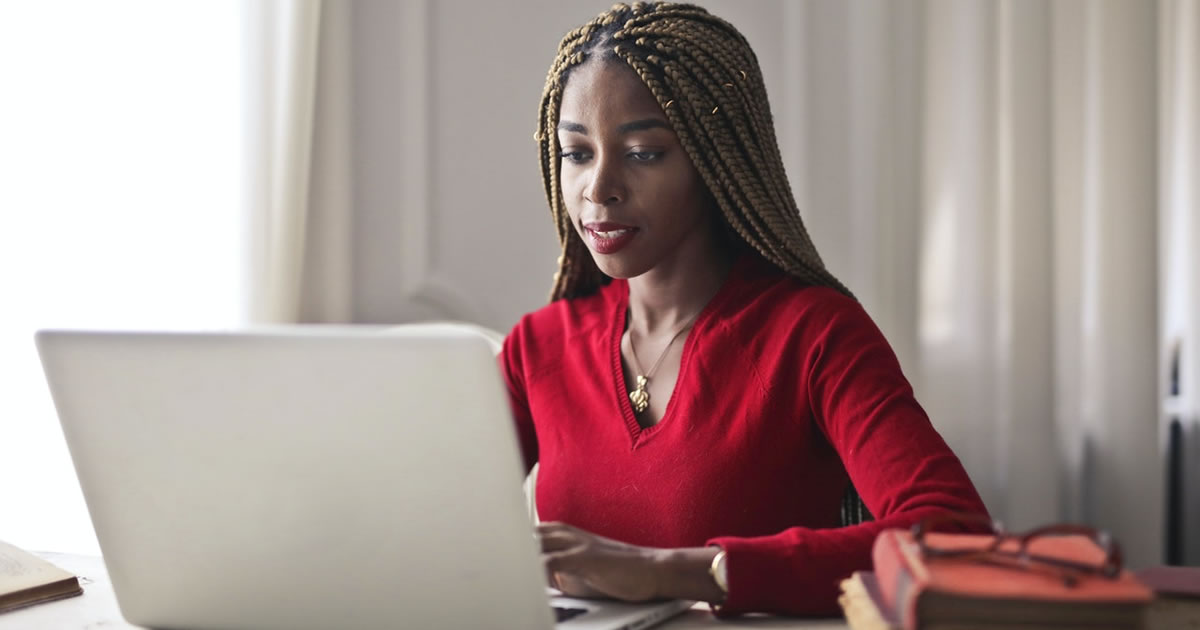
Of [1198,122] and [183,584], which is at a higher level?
[1198,122]

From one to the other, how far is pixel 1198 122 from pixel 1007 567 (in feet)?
5.29

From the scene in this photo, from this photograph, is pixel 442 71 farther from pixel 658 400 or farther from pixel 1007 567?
pixel 1007 567

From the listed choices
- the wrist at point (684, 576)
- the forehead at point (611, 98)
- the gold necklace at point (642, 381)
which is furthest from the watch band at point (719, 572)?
the forehead at point (611, 98)

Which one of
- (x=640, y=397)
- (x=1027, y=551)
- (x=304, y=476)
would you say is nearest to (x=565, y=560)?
(x=304, y=476)

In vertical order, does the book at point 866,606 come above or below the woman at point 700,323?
below

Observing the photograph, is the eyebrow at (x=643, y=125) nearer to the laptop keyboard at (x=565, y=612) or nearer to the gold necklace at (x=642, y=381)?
the gold necklace at (x=642, y=381)

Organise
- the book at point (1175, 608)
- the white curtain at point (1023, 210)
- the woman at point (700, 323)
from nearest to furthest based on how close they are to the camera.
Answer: the book at point (1175, 608)
the woman at point (700, 323)
the white curtain at point (1023, 210)

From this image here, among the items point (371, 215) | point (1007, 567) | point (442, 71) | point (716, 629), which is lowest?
point (716, 629)

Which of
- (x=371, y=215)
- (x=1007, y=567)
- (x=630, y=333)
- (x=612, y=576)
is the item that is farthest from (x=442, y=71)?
(x=1007, y=567)

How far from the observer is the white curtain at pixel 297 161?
206 centimetres

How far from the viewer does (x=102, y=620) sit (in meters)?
0.99

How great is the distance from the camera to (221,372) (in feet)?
2.68

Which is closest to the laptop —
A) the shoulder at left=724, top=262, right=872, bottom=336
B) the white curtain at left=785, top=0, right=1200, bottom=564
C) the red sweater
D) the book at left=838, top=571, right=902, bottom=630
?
the book at left=838, top=571, right=902, bottom=630

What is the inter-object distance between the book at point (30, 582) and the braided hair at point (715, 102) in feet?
2.47
